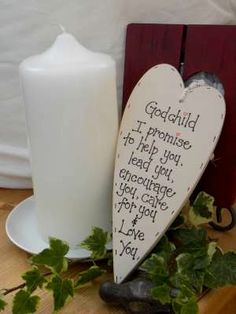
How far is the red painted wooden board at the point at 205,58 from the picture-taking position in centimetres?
60

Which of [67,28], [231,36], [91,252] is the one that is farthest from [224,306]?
[67,28]

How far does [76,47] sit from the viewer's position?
56 centimetres

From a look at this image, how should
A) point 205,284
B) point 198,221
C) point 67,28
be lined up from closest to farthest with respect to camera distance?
point 205,284, point 198,221, point 67,28

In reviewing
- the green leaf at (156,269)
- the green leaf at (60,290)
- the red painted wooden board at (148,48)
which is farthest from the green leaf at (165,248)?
the red painted wooden board at (148,48)

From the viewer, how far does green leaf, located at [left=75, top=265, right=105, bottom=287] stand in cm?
53

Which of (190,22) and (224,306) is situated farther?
(190,22)

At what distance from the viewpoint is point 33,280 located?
0.50m

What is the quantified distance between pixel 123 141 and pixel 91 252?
16 cm

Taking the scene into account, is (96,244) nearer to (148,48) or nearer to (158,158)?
(158,158)

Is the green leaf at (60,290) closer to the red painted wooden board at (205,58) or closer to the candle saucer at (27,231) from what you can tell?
Answer: the candle saucer at (27,231)

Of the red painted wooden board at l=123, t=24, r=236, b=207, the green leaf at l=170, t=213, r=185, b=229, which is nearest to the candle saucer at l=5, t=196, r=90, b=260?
the green leaf at l=170, t=213, r=185, b=229

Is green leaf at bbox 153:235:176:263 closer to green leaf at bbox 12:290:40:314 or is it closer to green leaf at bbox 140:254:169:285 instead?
green leaf at bbox 140:254:169:285

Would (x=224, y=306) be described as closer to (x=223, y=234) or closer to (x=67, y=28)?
(x=223, y=234)

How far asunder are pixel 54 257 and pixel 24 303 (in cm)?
7
